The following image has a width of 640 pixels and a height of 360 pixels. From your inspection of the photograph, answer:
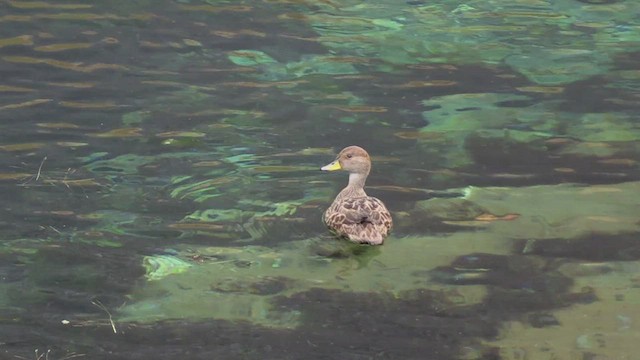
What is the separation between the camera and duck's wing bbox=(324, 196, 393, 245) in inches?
272

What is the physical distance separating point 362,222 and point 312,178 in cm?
105

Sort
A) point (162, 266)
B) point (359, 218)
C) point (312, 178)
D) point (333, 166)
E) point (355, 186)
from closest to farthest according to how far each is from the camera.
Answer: point (162, 266) → point (359, 218) → point (355, 186) → point (333, 166) → point (312, 178)

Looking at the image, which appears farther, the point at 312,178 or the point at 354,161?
the point at 312,178

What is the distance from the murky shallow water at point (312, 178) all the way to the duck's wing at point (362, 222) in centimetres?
10

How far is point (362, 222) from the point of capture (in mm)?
6906

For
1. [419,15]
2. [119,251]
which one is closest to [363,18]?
[419,15]

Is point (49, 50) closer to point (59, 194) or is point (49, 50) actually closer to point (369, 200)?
point (59, 194)

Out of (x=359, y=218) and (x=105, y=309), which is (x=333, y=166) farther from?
(x=105, y=309)

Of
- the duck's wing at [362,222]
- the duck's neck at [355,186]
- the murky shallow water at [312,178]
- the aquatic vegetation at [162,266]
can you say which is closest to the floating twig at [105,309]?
the murky shallow water at [312,178]

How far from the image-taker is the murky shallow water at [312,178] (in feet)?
19.8

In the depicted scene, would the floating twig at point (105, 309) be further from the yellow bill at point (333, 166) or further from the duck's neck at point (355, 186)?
the yellow bill at point (333, 166)

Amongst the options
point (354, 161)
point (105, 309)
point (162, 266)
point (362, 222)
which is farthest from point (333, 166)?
point (105, 309)

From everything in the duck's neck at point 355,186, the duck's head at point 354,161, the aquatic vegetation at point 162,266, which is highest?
the duck's head at point 354,161

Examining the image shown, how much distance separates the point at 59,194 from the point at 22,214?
351 mm
